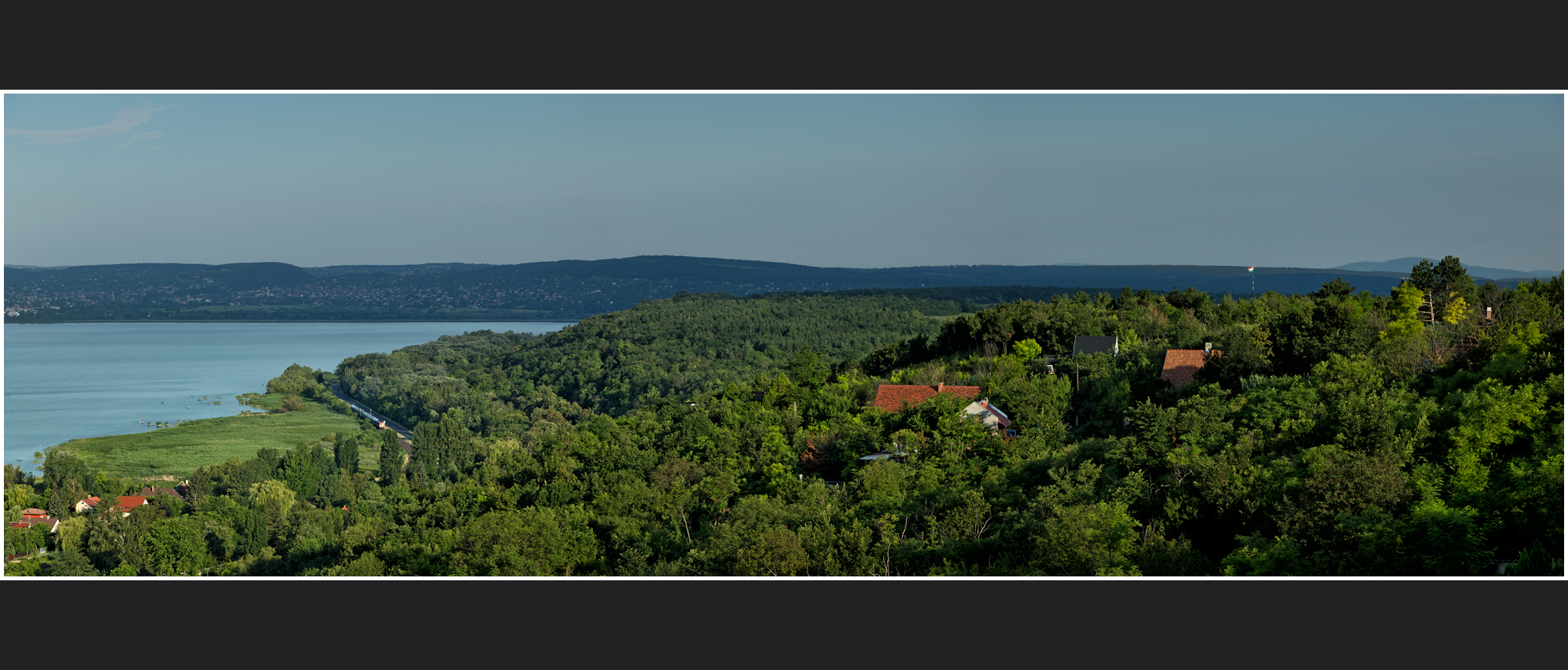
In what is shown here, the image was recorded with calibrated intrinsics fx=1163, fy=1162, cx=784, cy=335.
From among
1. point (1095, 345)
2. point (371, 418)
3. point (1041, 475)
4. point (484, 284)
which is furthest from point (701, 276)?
point (1041, 475)

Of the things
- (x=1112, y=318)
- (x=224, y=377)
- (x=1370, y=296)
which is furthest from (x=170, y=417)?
(x=1370, y=296)

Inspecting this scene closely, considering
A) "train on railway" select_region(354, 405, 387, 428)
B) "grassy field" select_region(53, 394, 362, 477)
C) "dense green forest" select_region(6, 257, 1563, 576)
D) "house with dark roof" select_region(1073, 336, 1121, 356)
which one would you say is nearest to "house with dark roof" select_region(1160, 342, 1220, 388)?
"dense green forest" select_region(6, 257, 1563, 576)

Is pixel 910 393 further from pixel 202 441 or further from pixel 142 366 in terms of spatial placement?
pixel 142 366

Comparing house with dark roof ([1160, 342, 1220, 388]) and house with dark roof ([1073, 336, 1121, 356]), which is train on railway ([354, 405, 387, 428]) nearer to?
house with dark roof ([1073, 336, 1121, 356])

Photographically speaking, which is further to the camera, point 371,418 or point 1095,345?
point 371,418

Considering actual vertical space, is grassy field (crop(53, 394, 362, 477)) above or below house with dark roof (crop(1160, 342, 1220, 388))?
below

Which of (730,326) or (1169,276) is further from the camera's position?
(730,326)

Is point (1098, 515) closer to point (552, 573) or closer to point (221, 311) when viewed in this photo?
point (552, 573)
